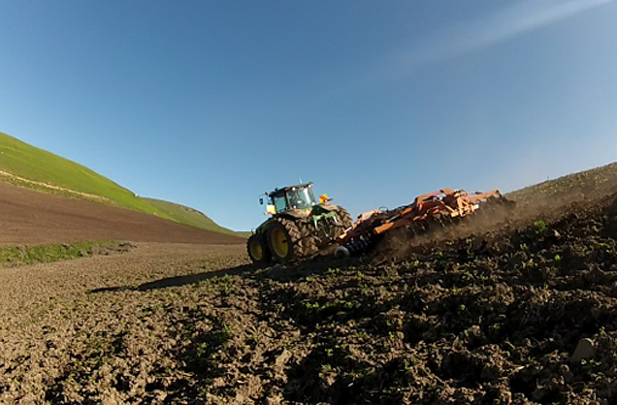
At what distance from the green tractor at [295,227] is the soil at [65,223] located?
1797 centimetres

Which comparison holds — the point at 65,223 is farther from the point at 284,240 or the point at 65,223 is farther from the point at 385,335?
the point at 385,335

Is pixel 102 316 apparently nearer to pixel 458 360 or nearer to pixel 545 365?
pixel 458 360

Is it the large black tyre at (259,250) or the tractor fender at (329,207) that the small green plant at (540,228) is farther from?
the large black tyre at (259,250)

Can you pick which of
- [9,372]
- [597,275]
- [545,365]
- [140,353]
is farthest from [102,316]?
[597,275]

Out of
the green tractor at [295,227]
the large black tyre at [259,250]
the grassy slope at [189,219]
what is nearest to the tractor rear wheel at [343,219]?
the green tractor at [295,227]

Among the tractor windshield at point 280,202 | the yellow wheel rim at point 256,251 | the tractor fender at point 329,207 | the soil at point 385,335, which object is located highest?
the tractor windshield at point 280,202

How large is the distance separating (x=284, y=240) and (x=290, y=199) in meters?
1.67

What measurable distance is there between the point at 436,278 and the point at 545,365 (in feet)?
7.21

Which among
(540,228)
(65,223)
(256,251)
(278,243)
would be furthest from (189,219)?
(540,228)

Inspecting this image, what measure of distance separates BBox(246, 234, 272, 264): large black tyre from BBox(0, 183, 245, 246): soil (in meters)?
17.3

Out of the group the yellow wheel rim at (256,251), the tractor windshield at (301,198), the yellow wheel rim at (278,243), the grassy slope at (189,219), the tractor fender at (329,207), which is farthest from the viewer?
the grassy slope at (189,219)

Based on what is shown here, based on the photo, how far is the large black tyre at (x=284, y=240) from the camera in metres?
9.64

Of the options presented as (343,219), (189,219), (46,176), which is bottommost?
(343,219)

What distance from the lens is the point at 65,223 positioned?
31.5 m
